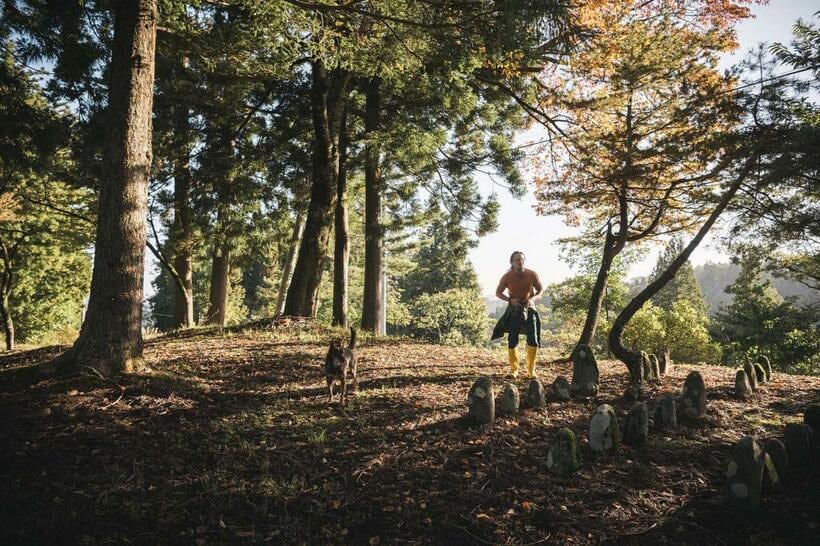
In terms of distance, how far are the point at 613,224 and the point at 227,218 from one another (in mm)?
9696

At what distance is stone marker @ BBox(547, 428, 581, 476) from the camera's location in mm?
3336

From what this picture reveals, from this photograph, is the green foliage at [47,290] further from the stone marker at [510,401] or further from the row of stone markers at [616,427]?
the row of stone markers at [616,427]

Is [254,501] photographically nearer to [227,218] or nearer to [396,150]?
[396,150]

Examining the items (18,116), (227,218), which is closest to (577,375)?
(18,116)

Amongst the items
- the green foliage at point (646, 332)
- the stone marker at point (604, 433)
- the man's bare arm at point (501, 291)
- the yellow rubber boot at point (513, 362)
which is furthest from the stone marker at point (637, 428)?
the green foliage at point (646, 332)

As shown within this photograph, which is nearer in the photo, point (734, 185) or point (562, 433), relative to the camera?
point (562, 433)

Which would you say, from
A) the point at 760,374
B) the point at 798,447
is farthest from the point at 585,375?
the point at 760,374

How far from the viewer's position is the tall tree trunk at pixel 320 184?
966 cm

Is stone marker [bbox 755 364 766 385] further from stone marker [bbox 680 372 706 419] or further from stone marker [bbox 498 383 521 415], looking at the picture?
stone marker [bbox 498 383 521 415]

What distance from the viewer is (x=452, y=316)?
36.6 m

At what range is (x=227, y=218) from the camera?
11.0 m

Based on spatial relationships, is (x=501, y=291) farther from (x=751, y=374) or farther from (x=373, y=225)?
(x=373, y=225)

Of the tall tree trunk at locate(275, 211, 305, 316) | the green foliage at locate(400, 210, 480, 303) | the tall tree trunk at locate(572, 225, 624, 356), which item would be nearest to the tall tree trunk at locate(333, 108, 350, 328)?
the tall tree trunk at locate(275, 211, 305, 316)

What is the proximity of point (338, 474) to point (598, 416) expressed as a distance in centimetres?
240
